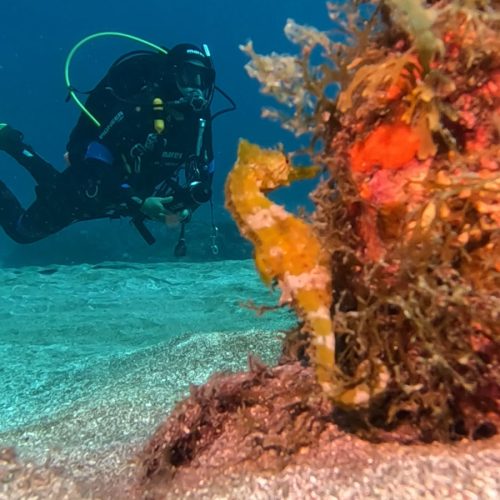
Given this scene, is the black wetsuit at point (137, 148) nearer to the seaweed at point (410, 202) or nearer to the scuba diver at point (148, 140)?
the scuba diver at point (148, 140)

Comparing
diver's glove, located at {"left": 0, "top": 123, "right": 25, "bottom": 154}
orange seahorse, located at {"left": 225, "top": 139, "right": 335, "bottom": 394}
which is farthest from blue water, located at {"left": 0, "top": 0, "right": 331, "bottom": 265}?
orange seahorse, located at {"left": 225, "top": 139, "right": 335, "bottom": 394}

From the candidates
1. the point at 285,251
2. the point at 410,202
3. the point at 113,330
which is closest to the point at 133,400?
the point at 285,251

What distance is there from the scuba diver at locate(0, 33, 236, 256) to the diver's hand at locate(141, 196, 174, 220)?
0.5 inches

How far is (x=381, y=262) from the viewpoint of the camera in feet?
6.04

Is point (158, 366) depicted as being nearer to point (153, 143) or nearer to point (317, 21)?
point (153, 143)

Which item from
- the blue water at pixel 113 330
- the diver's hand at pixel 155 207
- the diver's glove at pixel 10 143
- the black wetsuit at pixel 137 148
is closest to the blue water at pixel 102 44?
the blue water at pixel 113 330

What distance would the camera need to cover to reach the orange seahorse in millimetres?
1862

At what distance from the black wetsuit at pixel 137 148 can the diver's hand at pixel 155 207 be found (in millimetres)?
146

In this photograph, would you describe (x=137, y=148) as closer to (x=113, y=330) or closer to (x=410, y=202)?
(x=113, y=330)

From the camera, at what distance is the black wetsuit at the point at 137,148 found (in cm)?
701

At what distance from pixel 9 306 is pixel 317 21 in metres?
81.0

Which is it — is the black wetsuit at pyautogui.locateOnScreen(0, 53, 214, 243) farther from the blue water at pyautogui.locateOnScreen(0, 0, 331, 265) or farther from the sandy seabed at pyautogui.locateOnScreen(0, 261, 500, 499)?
the blue water at pyautogui.locateOnScreen(0, 0, 331, 265)

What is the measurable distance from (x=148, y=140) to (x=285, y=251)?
5.53 metres

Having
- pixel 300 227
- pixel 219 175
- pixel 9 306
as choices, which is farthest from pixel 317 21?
pixel 300 227
